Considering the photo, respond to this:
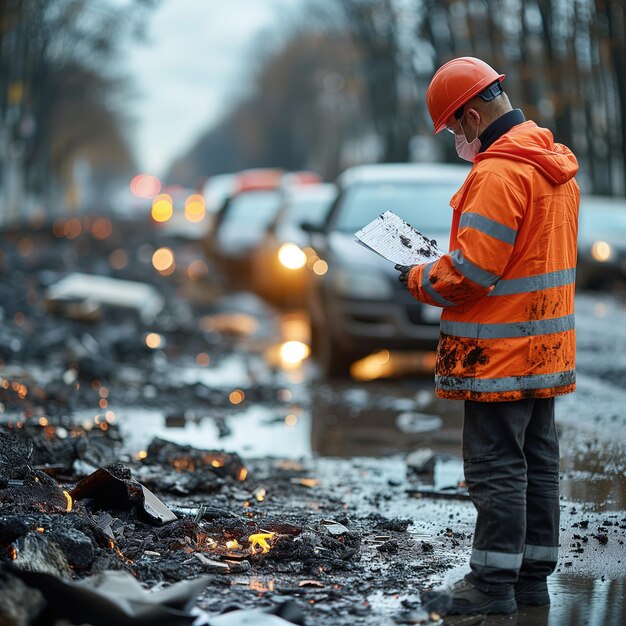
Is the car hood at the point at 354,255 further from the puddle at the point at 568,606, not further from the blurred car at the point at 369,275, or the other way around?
the puddle at the point at 568,606

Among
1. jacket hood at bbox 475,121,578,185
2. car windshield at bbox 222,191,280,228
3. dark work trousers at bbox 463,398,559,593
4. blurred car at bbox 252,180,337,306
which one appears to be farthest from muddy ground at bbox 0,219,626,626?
car windshield at bbox 222,191,280,228

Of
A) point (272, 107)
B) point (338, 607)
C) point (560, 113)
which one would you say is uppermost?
point (272, 107)

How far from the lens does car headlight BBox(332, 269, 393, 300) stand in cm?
1078

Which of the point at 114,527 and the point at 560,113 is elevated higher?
the point at 560,113

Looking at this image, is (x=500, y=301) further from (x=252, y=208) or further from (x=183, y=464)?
(x=252, y=208)

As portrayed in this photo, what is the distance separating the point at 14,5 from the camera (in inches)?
1235

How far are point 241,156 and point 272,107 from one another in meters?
47.0

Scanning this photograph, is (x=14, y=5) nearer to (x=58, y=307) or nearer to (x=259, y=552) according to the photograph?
(x=58, y=307)

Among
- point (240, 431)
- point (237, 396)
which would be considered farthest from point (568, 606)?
point (237, 396)

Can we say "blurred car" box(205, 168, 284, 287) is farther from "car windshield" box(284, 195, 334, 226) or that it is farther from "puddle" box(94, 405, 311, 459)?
"puddle" box(94, 405, 311, 459)

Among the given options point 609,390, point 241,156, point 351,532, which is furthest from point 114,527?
point 241,156

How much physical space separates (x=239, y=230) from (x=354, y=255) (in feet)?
38.9

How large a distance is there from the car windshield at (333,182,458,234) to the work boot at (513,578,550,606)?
679cm

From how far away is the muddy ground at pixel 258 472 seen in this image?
466 centimetres
